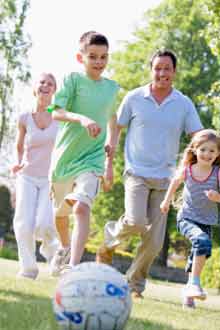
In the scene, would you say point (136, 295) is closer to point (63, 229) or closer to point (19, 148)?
point (63, 229)

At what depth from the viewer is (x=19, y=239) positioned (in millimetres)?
9383

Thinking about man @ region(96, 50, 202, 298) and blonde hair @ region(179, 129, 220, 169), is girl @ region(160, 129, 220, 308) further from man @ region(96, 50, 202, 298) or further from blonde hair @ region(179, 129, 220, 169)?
man @ region(96, 50, 202, 298)

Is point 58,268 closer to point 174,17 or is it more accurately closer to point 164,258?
point 164,258

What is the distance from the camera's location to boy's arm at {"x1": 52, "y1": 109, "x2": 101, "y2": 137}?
6988mm

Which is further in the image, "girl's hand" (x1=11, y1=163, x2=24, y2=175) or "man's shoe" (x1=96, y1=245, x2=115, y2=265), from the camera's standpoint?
"girl's hand" (x1=11, y1=163, x2=24, y2=175)

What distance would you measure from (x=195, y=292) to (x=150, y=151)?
158cm

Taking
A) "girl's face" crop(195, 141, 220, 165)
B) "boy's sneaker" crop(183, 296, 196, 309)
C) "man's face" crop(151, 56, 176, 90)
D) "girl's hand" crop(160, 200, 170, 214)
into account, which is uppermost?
"man's face" crop(151, 56, 176, 90)

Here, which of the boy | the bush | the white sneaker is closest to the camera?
the boy

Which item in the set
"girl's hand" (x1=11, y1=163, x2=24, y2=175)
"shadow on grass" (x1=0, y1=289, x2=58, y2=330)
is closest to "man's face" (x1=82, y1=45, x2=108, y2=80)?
"girl's hand" (x1=11, y1=163, x2=24, y2=175)

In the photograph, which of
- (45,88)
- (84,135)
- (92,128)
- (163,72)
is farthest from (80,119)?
(45,88)

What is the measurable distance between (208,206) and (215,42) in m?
11.9

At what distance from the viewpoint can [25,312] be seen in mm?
5457

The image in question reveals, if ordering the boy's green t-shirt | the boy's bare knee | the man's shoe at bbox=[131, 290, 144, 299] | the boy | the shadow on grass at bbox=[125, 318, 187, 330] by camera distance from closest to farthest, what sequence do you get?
the shadow on grass at bbox=[125, 318, 187, 330], the boy's bare knee, the boy, the boy's green t-shirt, the man's shoe at bbox=[131, 290, 144, 299]

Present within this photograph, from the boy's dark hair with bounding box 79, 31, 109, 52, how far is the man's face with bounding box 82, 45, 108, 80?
3 centimetres
